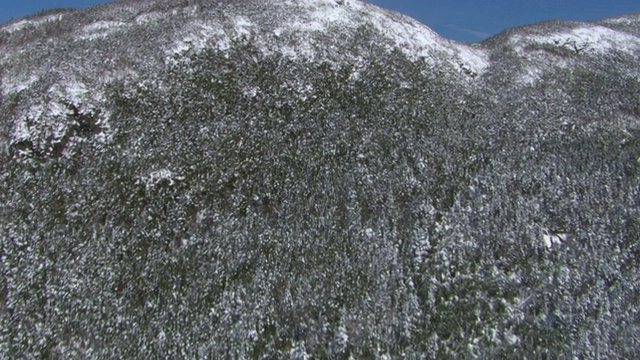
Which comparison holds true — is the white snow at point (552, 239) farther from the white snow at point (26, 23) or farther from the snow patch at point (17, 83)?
the white snow at point (26, 23)

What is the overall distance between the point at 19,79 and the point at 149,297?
7914 millimetres

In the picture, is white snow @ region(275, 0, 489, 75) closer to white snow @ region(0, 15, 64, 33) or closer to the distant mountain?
the distant mountain

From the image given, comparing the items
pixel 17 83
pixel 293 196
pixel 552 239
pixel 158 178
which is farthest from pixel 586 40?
pixel 17 83

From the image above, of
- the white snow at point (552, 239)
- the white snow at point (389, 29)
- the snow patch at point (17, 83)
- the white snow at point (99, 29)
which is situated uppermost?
the white snow at point (389, 29)

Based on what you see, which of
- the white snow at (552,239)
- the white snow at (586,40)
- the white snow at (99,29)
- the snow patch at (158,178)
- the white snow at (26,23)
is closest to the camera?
the snow patch at (158,178)

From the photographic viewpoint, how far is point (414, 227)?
13.0 meters

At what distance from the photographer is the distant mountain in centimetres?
1146

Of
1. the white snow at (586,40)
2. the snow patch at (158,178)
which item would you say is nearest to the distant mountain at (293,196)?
the snow patch at (158,178)

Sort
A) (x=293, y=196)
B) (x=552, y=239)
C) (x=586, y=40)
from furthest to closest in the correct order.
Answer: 1. (x=586, y=40)
2. (x=552, y=239)
3. (x=293, y=196)

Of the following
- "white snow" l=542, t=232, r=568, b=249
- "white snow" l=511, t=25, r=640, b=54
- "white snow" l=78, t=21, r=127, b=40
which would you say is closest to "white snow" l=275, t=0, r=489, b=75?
"white snow" l=511, t=25, r=640, b=54

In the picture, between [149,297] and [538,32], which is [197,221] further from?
[538,32]

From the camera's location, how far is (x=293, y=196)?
12.9 meters

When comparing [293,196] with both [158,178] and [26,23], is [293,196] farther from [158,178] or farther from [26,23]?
[26,23]

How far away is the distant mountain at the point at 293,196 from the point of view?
37.6 ft
